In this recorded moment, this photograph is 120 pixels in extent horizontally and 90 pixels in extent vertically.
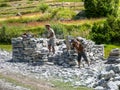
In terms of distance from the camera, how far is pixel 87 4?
84188 millimetres

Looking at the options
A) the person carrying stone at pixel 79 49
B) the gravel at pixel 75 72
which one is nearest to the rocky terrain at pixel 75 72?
the gravel at pixel 75 72

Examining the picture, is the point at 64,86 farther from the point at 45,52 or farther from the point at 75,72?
the point at 45,52

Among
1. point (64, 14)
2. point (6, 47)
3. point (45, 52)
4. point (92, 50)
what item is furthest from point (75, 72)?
point (64, 14)

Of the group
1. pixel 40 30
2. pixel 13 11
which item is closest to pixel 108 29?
pixel 40 30

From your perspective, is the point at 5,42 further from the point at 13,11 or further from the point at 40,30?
the point at 13,11

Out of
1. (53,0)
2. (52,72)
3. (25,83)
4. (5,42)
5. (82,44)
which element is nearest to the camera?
(25,83)

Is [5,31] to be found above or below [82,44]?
below

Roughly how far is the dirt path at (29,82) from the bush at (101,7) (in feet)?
141

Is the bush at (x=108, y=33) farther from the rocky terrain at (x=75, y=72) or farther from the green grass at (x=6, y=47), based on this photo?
the rocky terrain at (x=75, y=72)

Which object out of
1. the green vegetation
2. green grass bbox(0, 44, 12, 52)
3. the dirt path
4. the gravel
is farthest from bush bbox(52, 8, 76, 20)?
the green vegetation

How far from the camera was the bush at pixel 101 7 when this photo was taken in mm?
81188

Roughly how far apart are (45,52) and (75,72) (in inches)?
252

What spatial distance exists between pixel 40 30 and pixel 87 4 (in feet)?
62.6

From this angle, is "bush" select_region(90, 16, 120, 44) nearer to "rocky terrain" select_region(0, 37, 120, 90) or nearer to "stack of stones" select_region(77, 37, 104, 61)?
"stack of stones" select_region(77, 37, 104, 61)
